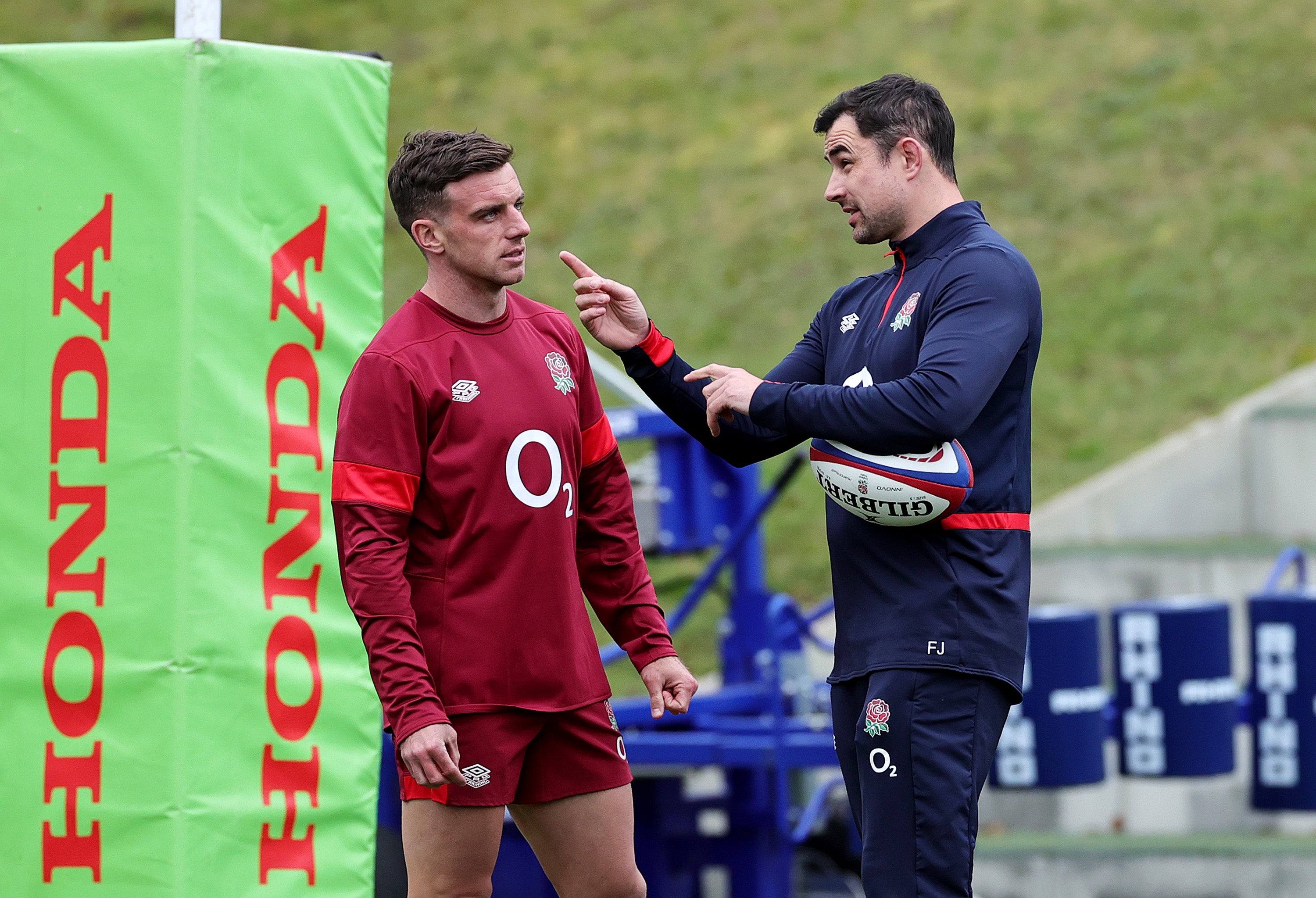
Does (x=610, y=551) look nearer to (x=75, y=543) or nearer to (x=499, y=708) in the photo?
(x=499, y=708)

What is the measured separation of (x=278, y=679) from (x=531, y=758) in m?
1.00

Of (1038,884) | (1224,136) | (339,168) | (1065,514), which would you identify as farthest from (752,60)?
(339,168)

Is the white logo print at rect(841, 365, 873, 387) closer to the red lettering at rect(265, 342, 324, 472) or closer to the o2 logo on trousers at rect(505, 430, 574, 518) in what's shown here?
the o2 logo on trousers at rect(505, 430, 574, 518)

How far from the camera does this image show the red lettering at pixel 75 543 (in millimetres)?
3746

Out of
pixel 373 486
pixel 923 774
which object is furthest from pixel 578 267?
pixel 923 774

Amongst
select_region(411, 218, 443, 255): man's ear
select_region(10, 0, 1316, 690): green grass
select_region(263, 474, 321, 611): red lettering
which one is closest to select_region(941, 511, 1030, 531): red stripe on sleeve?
select_region(411, 218, 443, 255): man's ear

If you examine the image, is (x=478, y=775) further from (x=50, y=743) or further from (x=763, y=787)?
(x=763, y=787)

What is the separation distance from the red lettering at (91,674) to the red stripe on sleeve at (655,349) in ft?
4.77

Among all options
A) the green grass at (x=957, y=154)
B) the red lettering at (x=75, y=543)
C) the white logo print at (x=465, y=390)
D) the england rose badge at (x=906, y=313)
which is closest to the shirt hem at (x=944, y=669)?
the england rose badge at (x=906, y=313)

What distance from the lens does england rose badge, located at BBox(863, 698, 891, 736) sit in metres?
2.98

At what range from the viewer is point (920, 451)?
9.67 feet

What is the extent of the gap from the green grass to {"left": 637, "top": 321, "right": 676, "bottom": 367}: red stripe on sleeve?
558 cm

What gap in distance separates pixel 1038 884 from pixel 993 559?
14.3ft

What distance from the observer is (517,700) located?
305 centimetres
